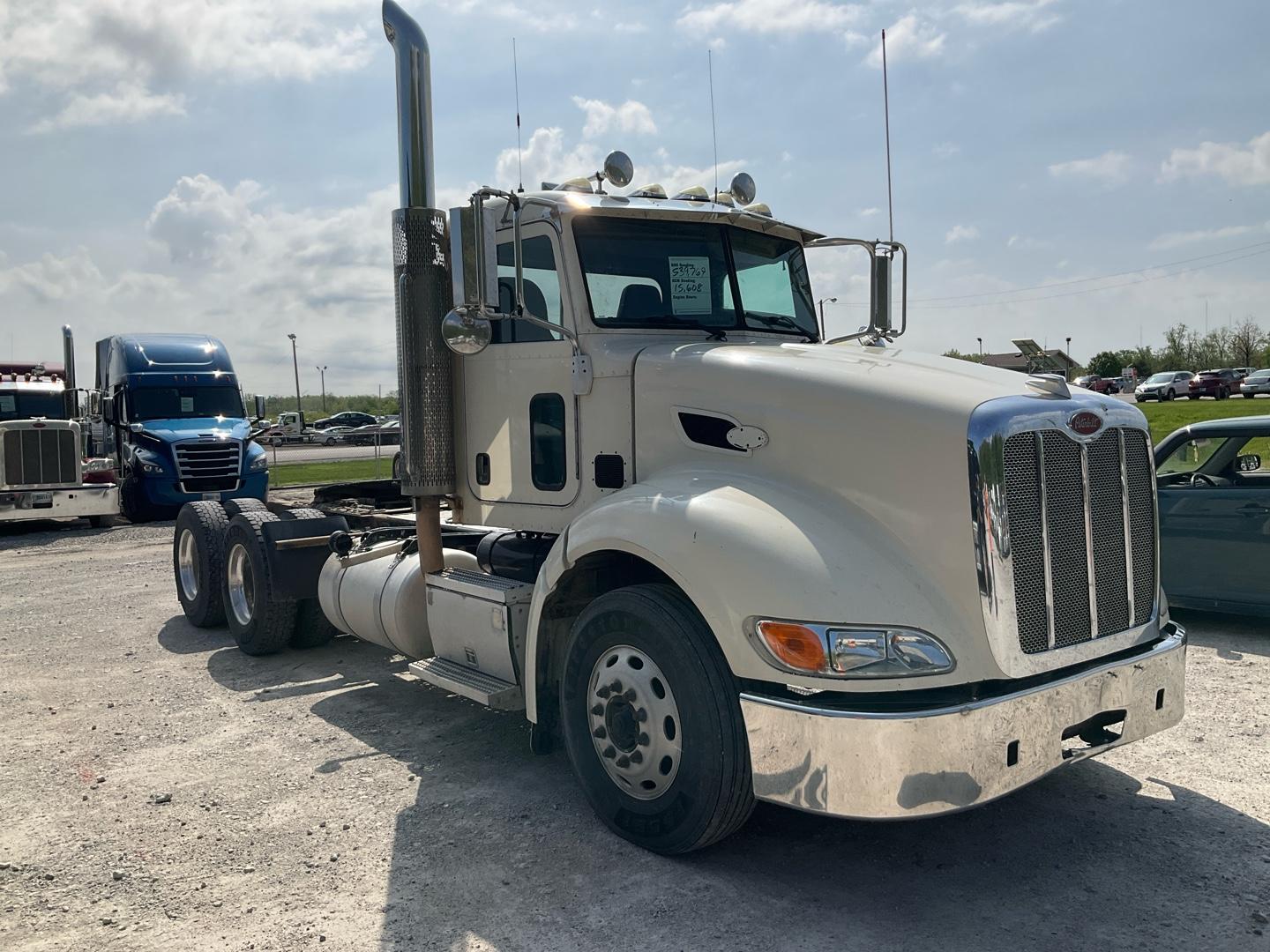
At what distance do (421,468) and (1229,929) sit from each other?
4215mm

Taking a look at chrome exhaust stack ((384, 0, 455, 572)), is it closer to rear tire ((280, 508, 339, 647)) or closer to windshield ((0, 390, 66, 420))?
rear tire ((280, 508, 339, 647))

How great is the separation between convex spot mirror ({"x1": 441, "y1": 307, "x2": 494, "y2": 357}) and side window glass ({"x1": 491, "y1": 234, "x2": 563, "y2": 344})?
0.21 metres

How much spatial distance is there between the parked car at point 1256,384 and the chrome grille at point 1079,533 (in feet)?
168

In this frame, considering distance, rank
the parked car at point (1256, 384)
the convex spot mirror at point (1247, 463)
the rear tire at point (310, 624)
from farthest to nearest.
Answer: the parked car at point (1256, 384), the convex spot mirror at point (1247, 463), the rear tire at point (310, 624)

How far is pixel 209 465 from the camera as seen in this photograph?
18578 millimetres

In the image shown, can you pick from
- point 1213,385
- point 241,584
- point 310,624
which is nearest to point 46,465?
point 241,584

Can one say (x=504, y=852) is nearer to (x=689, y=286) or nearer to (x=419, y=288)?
(x=689, y=286)

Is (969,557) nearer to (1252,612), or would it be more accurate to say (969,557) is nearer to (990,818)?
(990,818)

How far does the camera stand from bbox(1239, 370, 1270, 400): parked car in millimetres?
47938

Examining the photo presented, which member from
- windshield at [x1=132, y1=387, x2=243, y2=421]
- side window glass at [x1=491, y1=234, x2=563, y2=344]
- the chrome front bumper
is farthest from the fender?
windshield at [x1=132, y1=387, x2=243, y2=421]

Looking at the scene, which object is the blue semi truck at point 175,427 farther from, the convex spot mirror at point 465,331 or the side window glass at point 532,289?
Result: the convex spot mirror at point 465,331

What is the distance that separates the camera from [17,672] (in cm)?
733

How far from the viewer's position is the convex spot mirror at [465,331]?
4.71 m

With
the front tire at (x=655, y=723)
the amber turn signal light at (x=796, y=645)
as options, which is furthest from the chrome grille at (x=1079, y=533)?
the front tire at (x=655, y=723)
